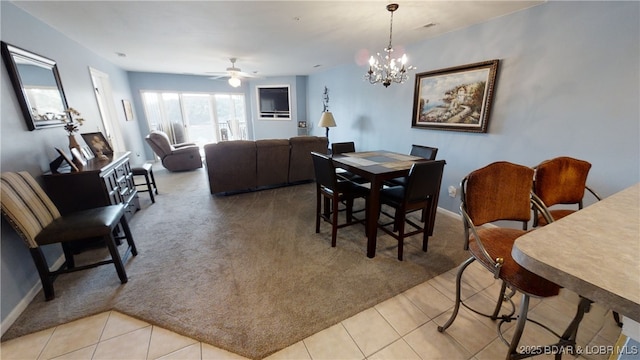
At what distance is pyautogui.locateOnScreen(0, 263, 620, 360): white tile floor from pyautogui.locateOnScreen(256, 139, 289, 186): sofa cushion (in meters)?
2.60

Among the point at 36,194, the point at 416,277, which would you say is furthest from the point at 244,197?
the point at 416,277

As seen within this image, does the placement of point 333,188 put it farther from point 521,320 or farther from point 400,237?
point 521,320

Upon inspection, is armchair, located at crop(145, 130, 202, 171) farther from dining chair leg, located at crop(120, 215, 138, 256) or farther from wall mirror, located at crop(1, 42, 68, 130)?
dining chair leg, located at crop(120, 215, 138, 256)

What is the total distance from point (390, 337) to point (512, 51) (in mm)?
2944

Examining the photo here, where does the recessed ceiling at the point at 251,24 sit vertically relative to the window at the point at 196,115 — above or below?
above

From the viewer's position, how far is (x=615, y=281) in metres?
0.54

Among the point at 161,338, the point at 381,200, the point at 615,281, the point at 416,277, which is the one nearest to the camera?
the point at 615,281

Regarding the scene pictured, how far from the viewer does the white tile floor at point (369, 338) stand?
1396mm

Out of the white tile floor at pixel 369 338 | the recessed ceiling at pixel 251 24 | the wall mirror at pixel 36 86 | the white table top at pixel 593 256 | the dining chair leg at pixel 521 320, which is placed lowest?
the white tile floor at pixel 369 338

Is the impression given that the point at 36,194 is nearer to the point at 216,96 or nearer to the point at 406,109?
the point at 406,109

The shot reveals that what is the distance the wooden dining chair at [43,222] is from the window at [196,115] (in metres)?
5.46

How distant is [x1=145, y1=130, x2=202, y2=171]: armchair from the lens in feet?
16.2

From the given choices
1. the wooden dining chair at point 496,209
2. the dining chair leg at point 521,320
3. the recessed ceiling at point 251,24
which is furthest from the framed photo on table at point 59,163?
the dining chair leg at point 521,320

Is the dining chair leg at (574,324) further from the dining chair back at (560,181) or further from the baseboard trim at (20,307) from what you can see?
the baseboard trim at (20,307)
